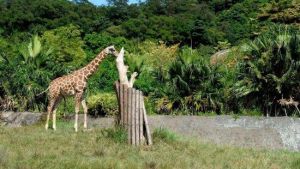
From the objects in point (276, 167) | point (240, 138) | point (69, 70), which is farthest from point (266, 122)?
point (69, 70)

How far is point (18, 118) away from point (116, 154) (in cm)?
865

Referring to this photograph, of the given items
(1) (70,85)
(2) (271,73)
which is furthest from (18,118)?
(2) (271,73)

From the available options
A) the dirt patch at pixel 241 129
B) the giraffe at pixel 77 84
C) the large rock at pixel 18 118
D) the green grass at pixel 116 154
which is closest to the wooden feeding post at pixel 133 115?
the green grass at pixel 116 154

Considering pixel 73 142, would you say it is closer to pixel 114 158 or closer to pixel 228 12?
pixel 114 158

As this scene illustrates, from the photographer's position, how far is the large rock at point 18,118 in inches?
742

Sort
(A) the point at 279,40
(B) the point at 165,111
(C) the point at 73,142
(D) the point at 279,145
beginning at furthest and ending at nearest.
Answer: (B) the point at 165,111 < (A) the point at 279,40 < (D) the point at 279,145 < (C) the point at 73,142

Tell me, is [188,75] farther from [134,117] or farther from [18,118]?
[134,117]

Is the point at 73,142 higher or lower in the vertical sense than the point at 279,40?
lower

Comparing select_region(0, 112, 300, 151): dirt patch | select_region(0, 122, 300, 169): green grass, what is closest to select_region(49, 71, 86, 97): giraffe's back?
select_region(0, 112, 300, 151): dirt patch

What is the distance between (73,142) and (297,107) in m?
6.95

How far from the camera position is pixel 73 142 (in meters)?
12.9

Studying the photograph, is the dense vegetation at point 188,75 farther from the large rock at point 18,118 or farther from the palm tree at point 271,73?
the large rock at point 18,118

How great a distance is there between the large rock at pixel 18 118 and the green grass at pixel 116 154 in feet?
14.2

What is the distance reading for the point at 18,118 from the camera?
758 inches
